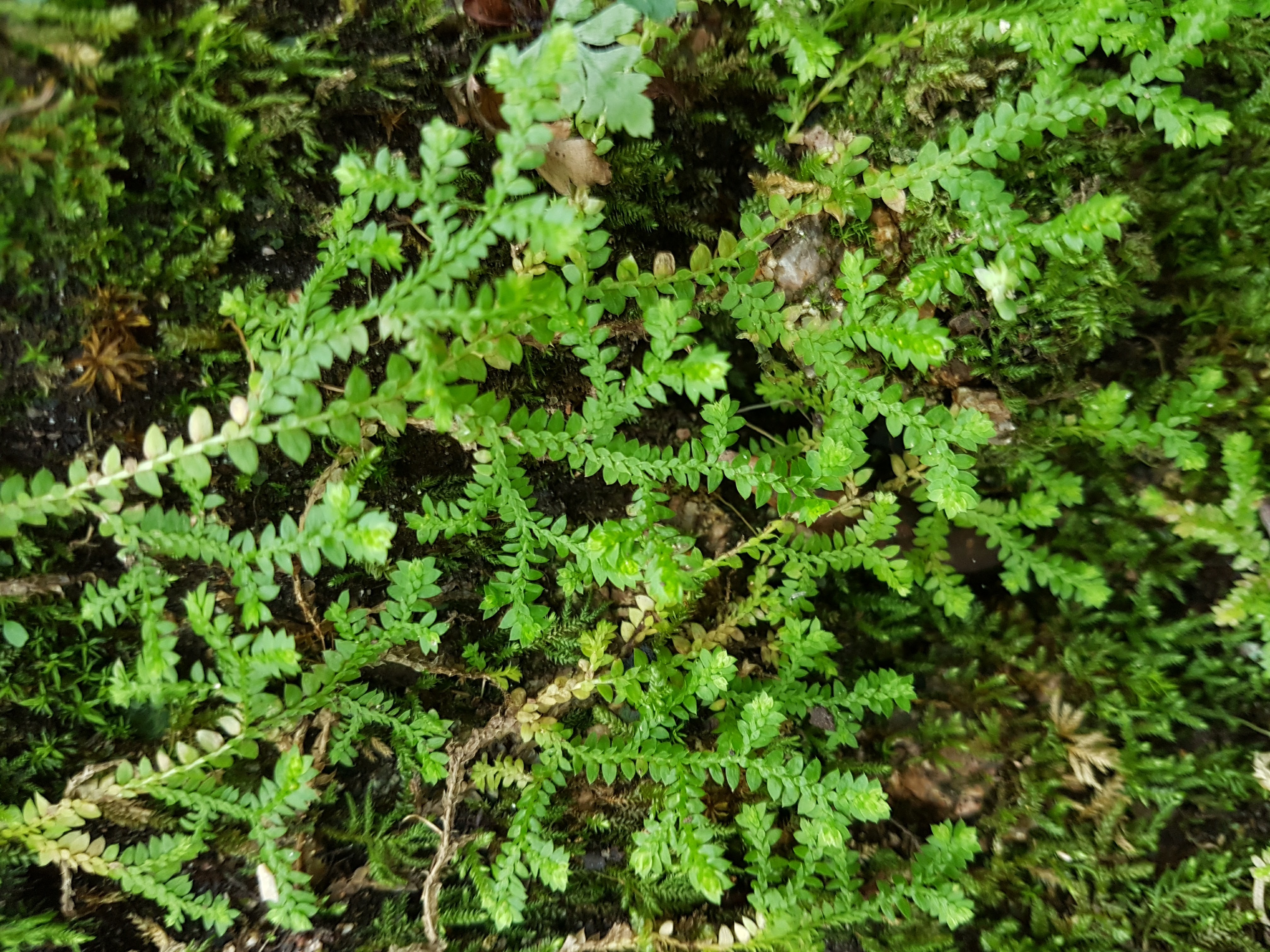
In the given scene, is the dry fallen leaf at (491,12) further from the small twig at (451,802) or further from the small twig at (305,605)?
the small twig at (451,802)

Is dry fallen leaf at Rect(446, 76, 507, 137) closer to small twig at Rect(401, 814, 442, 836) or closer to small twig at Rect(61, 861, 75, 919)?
small twig at Rect(401, 814, 442, 836)

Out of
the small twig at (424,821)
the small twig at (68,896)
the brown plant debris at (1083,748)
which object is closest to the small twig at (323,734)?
the small twig at (424,821)

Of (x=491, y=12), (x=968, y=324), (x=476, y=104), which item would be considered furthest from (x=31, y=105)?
(x=968, y=324)

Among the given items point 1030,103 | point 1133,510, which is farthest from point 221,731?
point 1133,510

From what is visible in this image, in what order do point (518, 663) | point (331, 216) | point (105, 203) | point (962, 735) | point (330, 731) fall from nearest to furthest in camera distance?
point (105, 203)
point (331, 216)
point (330, 731)
point (518, 663)
point (962, 735)

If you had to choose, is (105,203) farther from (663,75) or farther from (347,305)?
(663,75)

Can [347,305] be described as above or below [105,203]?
below
